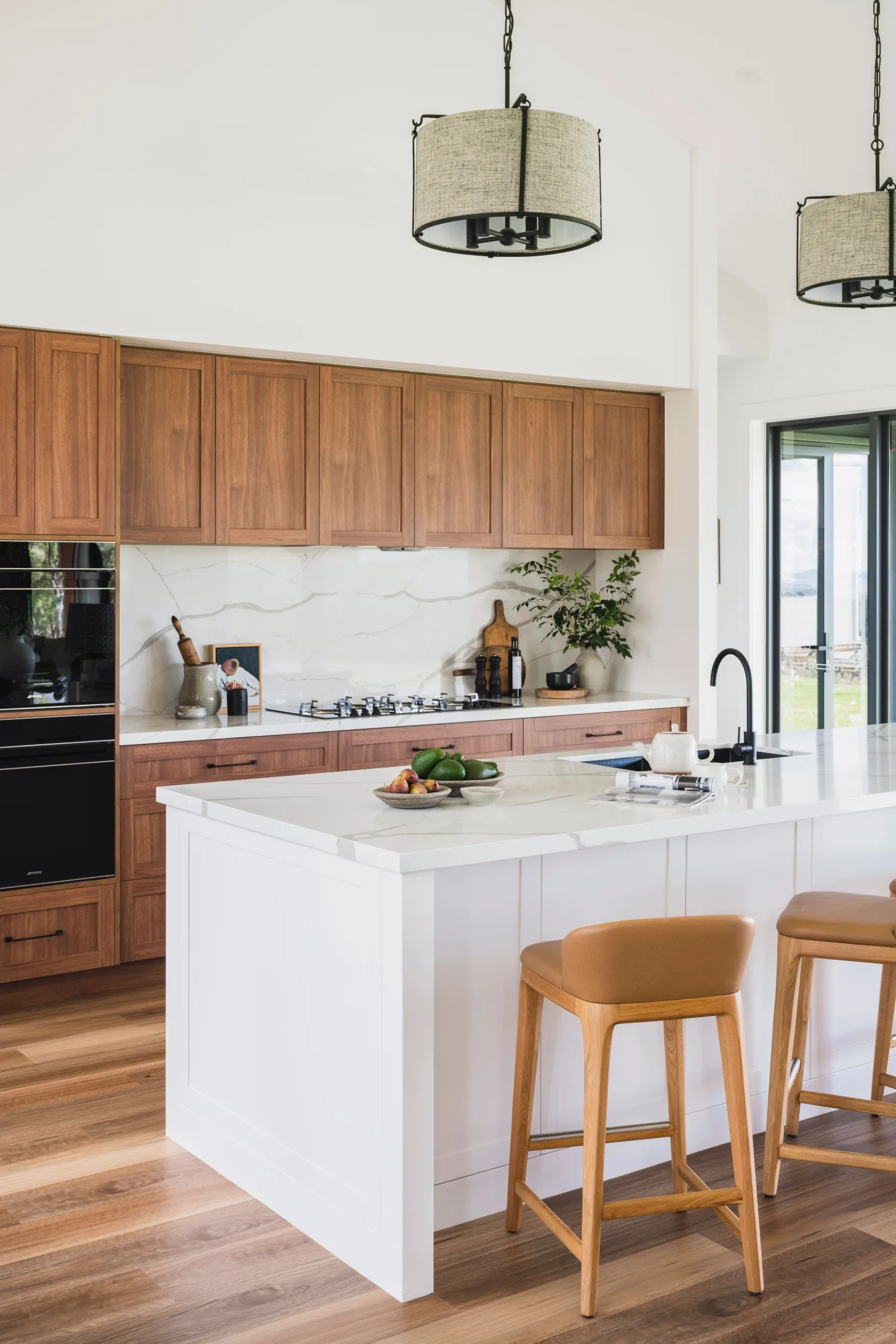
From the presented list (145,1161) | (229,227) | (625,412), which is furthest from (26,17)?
(145,1161)

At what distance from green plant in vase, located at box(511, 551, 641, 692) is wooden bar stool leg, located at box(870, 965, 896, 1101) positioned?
3103mm

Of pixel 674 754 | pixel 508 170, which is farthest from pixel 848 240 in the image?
pixel 674 754

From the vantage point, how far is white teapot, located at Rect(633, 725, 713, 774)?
3340 millimetres

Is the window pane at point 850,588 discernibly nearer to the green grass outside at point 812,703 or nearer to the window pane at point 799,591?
the green grass outside at point 812,703

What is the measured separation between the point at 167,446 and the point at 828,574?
12.4ft

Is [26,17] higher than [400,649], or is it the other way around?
[26,17]

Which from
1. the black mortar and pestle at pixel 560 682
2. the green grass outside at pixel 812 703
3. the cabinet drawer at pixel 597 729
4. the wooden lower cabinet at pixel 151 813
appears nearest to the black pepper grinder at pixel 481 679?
the black mortar and pestle at pixel 560 682

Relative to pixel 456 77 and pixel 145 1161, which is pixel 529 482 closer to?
pixel 456 77

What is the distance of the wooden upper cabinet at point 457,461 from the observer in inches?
222

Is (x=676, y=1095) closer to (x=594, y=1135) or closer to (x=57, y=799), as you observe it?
(x=594, y=1135)

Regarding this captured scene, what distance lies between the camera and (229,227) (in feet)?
16.1

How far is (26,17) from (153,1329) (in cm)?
408

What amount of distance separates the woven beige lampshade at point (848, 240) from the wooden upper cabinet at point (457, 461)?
2.34m

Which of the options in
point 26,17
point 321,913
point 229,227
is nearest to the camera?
point 321,913
